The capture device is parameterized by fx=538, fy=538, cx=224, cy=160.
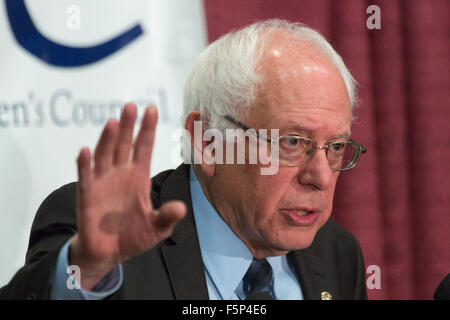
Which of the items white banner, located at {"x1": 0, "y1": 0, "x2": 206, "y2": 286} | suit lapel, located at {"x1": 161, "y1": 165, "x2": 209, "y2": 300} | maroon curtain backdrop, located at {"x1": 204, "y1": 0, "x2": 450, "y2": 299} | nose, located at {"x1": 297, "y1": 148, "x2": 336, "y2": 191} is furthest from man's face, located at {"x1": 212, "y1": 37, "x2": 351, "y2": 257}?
maroon curtain backdrop, located at {"x1": 204, "y1": 0, "x2": 450, "y2": 299}

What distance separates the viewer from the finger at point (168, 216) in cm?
68

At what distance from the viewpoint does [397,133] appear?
80.7 inches

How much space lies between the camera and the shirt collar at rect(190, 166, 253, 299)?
45.6 inches

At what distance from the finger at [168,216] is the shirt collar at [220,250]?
1.50ft

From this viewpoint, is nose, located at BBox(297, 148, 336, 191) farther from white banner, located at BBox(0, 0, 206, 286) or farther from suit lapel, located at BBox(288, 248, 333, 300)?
white banner, located at BBox(0, 0, 206, 286)

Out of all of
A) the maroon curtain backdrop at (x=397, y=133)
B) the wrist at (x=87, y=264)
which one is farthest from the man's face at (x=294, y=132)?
the maroon curtain backdrop at (x=397, y=133)

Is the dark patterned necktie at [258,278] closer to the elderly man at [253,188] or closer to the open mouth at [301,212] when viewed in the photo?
the elderly man at [253,188]

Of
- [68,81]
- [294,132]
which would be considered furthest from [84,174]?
[68,81]

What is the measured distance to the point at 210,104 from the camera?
1.22 m

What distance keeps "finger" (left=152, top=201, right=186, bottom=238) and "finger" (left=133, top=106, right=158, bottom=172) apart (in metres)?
0.08

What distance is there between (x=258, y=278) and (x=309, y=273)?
145 mm

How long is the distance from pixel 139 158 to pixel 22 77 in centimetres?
113
